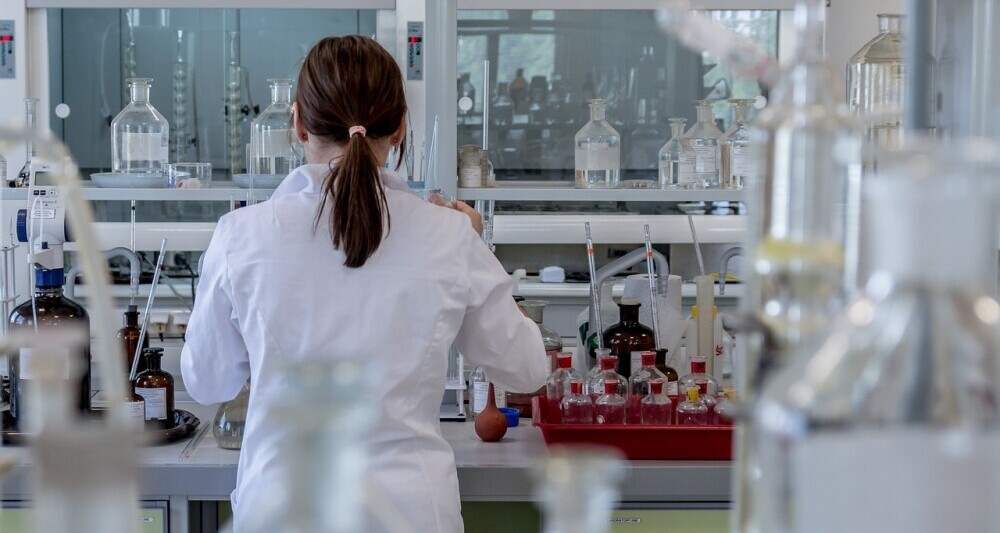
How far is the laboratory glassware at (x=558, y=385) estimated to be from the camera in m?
2.52

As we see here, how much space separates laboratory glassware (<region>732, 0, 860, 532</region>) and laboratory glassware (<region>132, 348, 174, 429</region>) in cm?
211

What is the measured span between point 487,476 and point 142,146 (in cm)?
121

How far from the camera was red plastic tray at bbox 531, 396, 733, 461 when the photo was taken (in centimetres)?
235

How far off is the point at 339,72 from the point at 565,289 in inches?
106

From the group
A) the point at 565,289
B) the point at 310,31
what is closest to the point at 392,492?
the point at 565,289

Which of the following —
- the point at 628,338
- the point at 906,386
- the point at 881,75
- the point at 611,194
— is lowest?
the point at 628,338

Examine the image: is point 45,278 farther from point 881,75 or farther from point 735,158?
point 881,75

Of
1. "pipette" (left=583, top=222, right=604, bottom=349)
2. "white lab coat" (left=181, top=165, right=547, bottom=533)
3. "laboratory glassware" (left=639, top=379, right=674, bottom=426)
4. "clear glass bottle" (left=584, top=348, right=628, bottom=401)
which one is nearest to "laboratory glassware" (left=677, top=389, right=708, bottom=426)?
"laboratory glassware" (left=639, top=379, right=674, bottom=426)

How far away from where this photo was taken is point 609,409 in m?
2.44

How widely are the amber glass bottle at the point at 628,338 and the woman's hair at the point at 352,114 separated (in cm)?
93

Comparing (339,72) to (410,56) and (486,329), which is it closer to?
(486,329)

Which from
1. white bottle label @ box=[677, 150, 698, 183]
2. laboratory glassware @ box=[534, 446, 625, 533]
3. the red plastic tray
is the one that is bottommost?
the red plastic tray

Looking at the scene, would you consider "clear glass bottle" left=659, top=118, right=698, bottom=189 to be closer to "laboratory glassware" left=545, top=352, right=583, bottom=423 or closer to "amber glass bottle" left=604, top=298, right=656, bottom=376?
"amber glass bottle" left=604, top=298, right=656, bottom=376

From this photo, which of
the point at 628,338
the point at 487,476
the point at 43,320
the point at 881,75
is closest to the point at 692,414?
the point at 628,338
